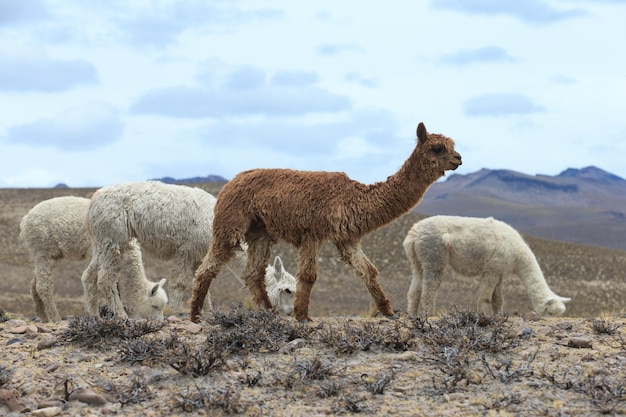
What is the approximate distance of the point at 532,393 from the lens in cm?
675

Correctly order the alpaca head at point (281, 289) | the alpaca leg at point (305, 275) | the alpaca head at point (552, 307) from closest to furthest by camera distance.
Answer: the alpaca leg at point (305, 275) < the alpaca head at point (281, 289) < the alpaca head at point (552, 307)

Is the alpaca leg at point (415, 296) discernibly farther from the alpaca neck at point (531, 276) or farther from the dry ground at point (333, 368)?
the dry ground at point (333, 368)

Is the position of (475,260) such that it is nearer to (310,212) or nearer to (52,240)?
(310,212)

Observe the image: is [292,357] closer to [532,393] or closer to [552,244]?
[532,393]

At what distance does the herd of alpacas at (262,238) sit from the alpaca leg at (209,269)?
0.05 feet

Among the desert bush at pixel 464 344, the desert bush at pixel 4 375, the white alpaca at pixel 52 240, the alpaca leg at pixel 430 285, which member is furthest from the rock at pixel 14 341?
the alpaca leg at pixel 430 285

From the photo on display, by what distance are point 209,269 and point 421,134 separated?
123 inches

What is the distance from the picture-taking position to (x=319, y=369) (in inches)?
283

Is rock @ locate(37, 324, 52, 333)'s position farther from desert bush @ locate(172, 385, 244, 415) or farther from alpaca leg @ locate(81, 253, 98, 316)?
desert bush @ locate(172, 385, 244, 415)

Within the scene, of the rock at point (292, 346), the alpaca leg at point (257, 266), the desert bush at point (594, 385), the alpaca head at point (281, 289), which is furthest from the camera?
the alpaca head at point (281, 289)

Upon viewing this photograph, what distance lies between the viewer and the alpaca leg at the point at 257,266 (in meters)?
10.0

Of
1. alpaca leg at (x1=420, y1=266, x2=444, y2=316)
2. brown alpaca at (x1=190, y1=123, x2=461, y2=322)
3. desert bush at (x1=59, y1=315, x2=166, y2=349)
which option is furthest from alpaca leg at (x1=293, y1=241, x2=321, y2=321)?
alpaca leg at (x1=420, y1=266, x2=444, y2=316)

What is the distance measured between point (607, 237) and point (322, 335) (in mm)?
159860

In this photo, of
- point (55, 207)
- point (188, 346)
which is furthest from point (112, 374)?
point (55, 207)
